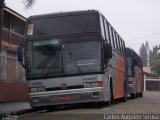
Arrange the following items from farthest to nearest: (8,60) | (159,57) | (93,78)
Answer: (159,57) → (8,60) → (93,78)

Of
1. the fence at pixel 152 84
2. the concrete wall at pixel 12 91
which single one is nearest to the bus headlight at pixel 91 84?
the concrete wall at pixel 12 91

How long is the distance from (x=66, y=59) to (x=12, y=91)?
11385 mm

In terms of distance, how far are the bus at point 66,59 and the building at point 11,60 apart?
9376 millimetres

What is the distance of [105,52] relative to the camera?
16.9 metres

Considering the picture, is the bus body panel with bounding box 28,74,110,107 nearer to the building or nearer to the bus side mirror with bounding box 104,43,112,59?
the bus side mirror with bounding box 104,43,112,59

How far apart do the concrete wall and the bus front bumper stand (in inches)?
361

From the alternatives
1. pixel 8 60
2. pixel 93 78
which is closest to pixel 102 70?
pixel 93 78

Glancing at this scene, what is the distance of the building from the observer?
27.1 meters

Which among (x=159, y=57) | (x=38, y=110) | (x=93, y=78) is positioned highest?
(x=159, y=57)

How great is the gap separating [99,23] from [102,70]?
171cm

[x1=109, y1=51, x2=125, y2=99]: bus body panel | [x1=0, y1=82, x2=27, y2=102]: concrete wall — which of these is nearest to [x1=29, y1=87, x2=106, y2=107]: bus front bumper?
[x1=109, y1=51, x2=125, y2=99]: bus body panel

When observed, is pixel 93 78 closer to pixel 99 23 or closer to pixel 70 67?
pixel 70 67

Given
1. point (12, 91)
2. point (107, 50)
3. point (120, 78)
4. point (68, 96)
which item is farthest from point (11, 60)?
point (68, 96)

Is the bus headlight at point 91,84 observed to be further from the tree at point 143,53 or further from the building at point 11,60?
the tree at point 143,53
